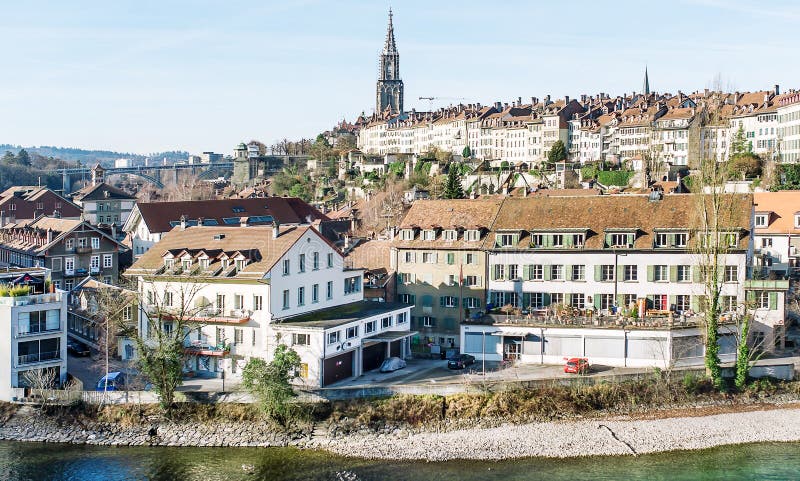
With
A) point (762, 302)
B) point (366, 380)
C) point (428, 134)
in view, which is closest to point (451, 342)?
point (366, 380)

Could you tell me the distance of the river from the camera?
1316 inches

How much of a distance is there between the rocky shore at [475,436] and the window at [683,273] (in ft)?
24.8

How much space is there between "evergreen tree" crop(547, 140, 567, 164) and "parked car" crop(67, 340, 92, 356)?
57.7m

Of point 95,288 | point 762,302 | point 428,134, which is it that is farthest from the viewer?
point 428,134

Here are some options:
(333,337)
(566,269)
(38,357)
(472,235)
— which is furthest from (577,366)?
(38,357)

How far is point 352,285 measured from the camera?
159 feet

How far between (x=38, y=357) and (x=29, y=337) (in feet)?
3.26

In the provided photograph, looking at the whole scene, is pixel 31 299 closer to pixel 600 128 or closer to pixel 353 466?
pixel 353 466

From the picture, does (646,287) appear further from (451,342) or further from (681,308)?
(451,342)

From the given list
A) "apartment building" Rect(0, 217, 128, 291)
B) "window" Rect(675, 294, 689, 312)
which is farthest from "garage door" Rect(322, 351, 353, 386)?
"apartment building" Rect(0, 217, 128, 291)

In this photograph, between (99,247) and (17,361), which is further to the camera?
(99,247)

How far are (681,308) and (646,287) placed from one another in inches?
73.8

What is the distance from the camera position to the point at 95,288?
51.8 metres

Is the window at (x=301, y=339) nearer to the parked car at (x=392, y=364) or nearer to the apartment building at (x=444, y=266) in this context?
the parked car at (x=392, y=364)
